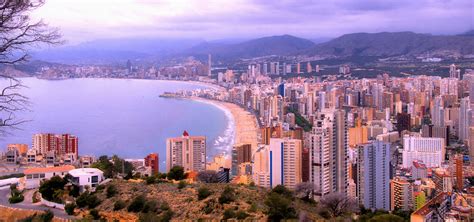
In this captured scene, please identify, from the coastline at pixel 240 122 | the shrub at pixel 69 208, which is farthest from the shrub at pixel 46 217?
the coastline at pixel 240 122

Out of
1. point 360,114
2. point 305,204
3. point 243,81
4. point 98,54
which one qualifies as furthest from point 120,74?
point 305,204

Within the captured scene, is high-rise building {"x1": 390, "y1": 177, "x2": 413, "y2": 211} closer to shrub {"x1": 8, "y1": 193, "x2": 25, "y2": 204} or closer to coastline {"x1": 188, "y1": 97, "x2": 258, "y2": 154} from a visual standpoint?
coastline {"x1": 188, "y1": 97, "x2": 258, "y2": 154}

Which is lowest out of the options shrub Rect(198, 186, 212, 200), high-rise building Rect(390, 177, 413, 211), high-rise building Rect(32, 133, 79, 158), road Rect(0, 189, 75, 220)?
high-rise building Rect(390, 177, 413, 211)

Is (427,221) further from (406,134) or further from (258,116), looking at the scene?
(258,116)

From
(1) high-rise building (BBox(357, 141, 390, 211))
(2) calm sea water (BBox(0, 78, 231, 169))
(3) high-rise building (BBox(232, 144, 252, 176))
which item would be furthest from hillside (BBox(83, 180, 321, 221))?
(3) high-rise building (BBox(232, 144, 252, 176))

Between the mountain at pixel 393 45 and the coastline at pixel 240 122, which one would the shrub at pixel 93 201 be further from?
the mountain at pixel 393 45

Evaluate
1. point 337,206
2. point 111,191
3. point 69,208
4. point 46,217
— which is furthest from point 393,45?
point 46,217
